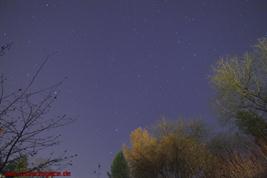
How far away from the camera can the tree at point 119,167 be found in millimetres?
25830

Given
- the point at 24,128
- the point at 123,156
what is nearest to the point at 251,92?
the point at 123,156

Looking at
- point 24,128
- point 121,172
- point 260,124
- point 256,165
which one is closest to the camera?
point 24,128

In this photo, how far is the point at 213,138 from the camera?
28.1m

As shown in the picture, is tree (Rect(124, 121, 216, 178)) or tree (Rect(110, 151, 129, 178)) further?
tree (Rect(110, 151, 129, 178))

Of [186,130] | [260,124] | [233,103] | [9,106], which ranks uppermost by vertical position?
[186,130]

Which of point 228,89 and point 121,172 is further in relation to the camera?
point 121,172

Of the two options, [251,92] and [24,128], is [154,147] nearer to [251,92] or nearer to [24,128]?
[251,92]

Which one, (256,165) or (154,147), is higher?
(154,147)

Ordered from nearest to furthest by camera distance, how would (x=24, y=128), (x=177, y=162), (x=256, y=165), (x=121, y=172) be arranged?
1. (x=24, y=128)
2. (x=256, y=165)
3. (x=177, y=162)
4. (x=121, y=172)

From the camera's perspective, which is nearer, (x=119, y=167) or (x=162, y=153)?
(x=162, y=153)

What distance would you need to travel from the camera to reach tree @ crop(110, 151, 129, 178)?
2583 centimetres

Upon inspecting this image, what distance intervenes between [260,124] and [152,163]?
1160 cm

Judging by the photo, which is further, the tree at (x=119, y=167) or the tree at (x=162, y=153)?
the tree at (x=119, y=167)

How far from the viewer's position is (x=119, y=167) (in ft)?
86.2
